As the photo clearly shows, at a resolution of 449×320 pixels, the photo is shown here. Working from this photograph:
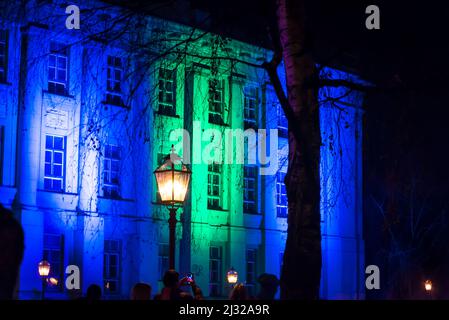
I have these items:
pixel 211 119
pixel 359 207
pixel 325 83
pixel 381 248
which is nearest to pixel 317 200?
pixel 325 83

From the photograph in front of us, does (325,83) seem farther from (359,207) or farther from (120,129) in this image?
(359,207)

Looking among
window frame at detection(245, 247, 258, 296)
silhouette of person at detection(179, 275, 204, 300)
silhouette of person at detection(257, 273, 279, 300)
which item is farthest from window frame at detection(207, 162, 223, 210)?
silhouette of person at detection(257, 273, 279, 300)

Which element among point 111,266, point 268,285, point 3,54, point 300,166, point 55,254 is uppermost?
point 3,54

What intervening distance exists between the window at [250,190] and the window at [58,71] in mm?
11152

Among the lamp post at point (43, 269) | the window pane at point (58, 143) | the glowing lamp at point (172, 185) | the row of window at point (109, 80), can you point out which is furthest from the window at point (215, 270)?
the glowing lamp at point (172, 185)

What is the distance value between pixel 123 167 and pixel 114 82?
11.8 feet

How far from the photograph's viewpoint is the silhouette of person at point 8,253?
6.25 meters

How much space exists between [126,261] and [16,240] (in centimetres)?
3177

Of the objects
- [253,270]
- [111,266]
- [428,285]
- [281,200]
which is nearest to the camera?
[111,266]

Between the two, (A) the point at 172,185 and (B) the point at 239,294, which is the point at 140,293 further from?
(A) the point at 172,185

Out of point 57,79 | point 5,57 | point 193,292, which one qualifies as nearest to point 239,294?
point 193,292

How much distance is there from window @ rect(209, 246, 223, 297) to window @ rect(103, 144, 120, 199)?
6.31m

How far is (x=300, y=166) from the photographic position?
12.5 metres

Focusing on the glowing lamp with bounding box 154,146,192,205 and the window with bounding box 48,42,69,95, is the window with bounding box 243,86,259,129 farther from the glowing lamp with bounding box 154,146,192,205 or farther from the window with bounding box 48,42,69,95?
the glowing lamp with bounding box 154,146,192,205
